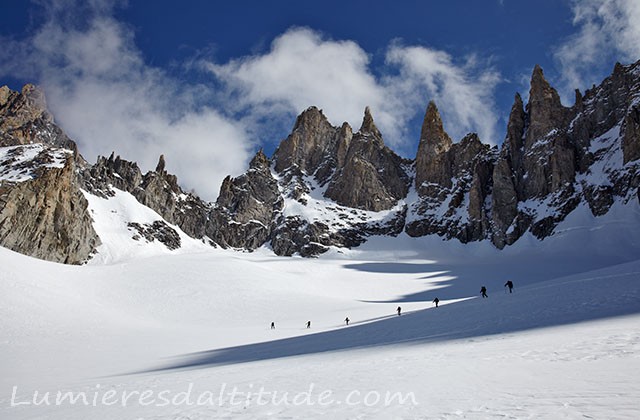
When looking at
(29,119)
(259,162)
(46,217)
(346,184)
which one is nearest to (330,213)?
(346,184)

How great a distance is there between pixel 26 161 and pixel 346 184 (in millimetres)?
108883

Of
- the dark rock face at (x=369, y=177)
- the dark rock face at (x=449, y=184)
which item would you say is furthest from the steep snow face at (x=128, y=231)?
the dark rock face at (x=449, y=184)

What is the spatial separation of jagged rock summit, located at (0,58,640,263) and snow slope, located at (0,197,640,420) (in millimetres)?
47307

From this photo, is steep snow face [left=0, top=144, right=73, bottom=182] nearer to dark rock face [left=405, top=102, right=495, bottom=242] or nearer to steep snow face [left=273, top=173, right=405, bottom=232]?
steep snow face [left=273, top=173, right=405, bottom=232]

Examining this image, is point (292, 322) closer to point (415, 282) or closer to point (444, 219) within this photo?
point (415, 282)

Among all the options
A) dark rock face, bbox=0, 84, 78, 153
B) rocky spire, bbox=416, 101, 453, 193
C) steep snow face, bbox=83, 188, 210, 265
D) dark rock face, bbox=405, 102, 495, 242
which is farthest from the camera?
dark rock face, bbox=0, 84, 78, 153

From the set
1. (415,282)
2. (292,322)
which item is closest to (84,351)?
(292,322)

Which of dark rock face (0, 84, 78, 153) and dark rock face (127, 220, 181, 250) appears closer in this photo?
dark rock face (127, 220, 181, 250)

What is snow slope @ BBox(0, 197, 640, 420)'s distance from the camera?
23.3 feet

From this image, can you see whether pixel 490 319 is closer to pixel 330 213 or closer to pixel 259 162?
pixel 330 213

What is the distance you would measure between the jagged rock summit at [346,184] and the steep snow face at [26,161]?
16.7 inches

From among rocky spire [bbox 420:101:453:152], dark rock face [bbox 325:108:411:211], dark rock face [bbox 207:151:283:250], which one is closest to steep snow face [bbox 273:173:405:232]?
dark rock face [bbox 325:108:411:211]

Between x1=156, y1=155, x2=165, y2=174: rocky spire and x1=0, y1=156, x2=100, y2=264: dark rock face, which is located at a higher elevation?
x1=156, y1=155, x2=165, y2=174: rocky spire

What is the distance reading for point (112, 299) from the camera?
45375 millimetres
